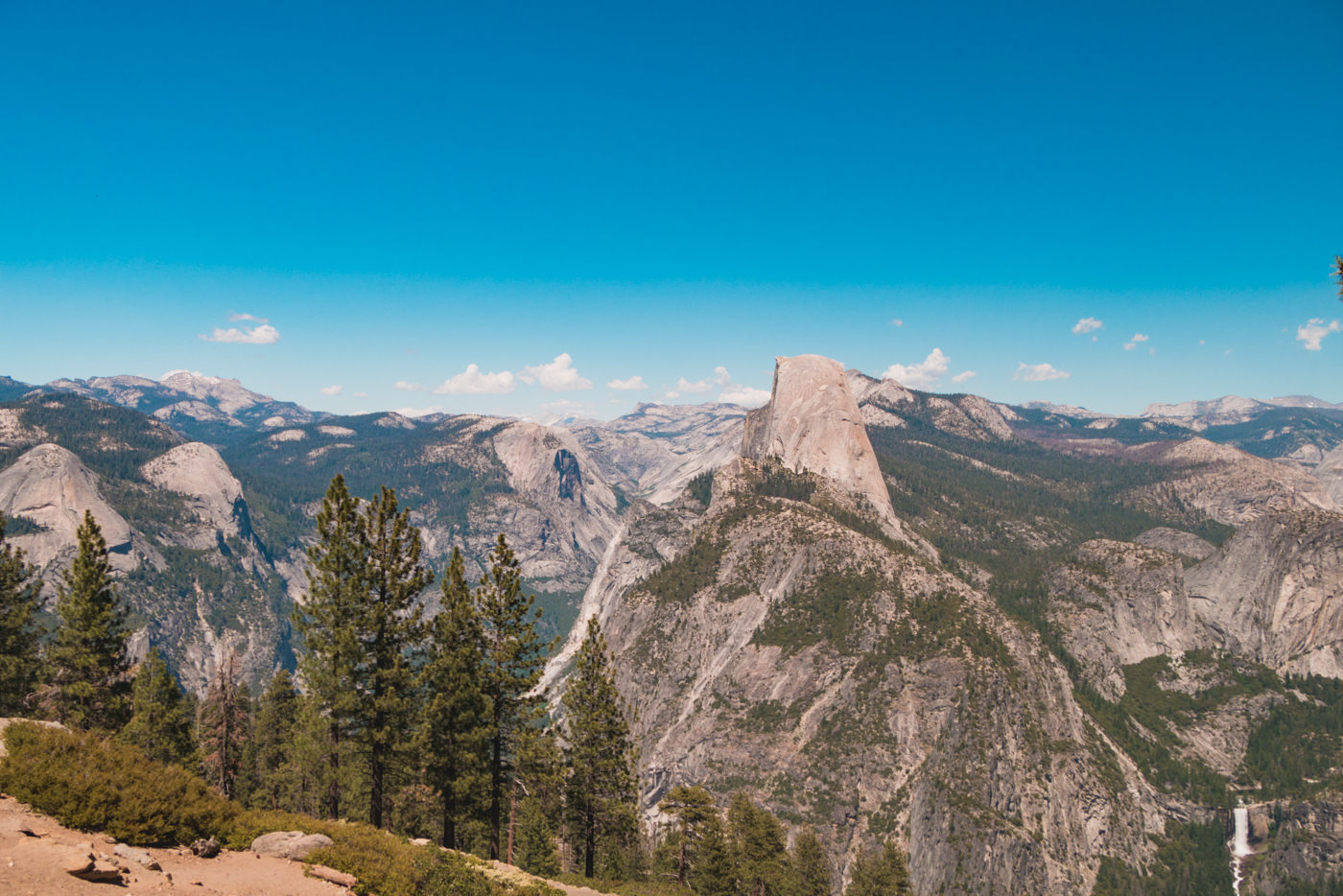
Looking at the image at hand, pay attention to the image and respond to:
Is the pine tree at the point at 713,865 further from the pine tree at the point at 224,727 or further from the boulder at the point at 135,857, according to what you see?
the boulder at the point at 135,857

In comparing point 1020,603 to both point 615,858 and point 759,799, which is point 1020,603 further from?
point 615,858

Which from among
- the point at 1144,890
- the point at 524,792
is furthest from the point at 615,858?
the point at 1144,890

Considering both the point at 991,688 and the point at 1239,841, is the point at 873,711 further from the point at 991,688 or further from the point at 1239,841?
the point at 1239,841

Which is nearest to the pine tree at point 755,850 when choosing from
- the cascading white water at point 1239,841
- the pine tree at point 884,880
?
the pine tree at point 884,880

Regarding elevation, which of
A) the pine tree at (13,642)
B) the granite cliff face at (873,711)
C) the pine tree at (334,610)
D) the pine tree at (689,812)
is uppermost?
the pine tree at (334,610)

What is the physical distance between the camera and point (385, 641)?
1039 inches

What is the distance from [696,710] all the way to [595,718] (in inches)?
3849

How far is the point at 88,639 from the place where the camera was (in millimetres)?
31500

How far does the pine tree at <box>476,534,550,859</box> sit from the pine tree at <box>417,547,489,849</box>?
853 millimetres

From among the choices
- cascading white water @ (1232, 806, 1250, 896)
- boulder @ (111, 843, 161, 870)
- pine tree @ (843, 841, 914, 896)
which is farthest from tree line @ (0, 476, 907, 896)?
cascading white water @ (1232, 806, 1250, 896)

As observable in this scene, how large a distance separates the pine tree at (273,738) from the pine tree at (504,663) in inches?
1057

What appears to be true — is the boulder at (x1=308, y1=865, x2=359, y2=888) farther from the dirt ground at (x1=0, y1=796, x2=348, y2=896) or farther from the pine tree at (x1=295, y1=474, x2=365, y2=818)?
the pine tree at (x1=295, y1=474, x2=365, y2=818)

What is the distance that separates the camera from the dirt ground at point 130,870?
12.4 m

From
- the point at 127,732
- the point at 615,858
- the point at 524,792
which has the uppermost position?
the point at 127,732
